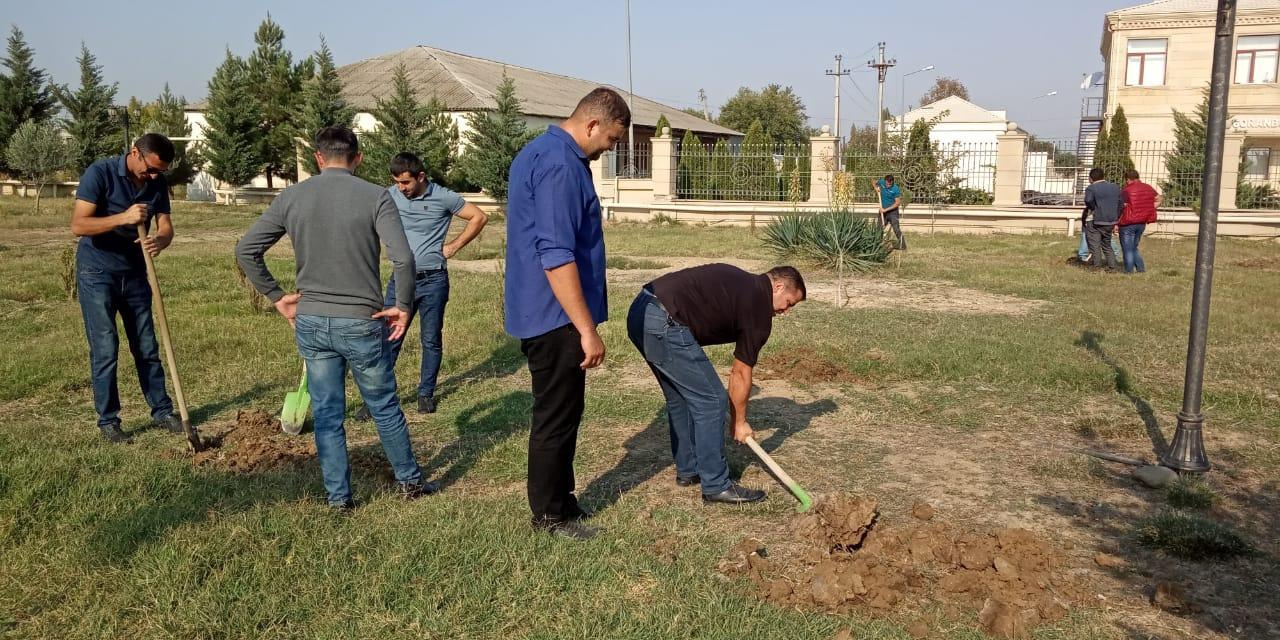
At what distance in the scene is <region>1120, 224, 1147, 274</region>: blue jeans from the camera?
48.3ft

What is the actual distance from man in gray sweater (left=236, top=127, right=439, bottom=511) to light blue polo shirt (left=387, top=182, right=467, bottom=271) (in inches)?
84.0

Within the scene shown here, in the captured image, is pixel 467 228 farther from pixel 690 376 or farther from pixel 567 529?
pixel 567 529

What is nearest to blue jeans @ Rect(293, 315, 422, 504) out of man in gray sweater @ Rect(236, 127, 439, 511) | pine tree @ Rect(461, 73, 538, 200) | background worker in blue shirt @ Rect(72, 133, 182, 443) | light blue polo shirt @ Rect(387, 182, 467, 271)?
man in gray sweater @ Rect(236, 127, 439, 511)

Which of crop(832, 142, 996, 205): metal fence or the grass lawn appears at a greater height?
crop(832, 142, 996, 205): metal fence

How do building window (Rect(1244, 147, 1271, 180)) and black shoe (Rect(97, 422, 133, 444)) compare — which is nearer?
black shoe (Rect(97, 422, 133, 444))

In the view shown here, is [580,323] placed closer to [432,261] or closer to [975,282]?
[432,261]

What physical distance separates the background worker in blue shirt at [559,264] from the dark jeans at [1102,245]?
519 inches

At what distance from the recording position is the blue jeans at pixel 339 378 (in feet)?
13.7

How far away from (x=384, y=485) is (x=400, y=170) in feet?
8.12

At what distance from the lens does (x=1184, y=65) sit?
3494 cm

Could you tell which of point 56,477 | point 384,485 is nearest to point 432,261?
point 384,485

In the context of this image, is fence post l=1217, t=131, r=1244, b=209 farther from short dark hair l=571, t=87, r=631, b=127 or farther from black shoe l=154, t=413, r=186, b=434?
black shoe l=154, t=413, r=186, b=434

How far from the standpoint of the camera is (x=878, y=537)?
4.05m

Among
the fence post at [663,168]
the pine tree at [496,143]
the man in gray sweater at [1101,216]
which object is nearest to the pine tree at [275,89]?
the pine tree at [496,143]
